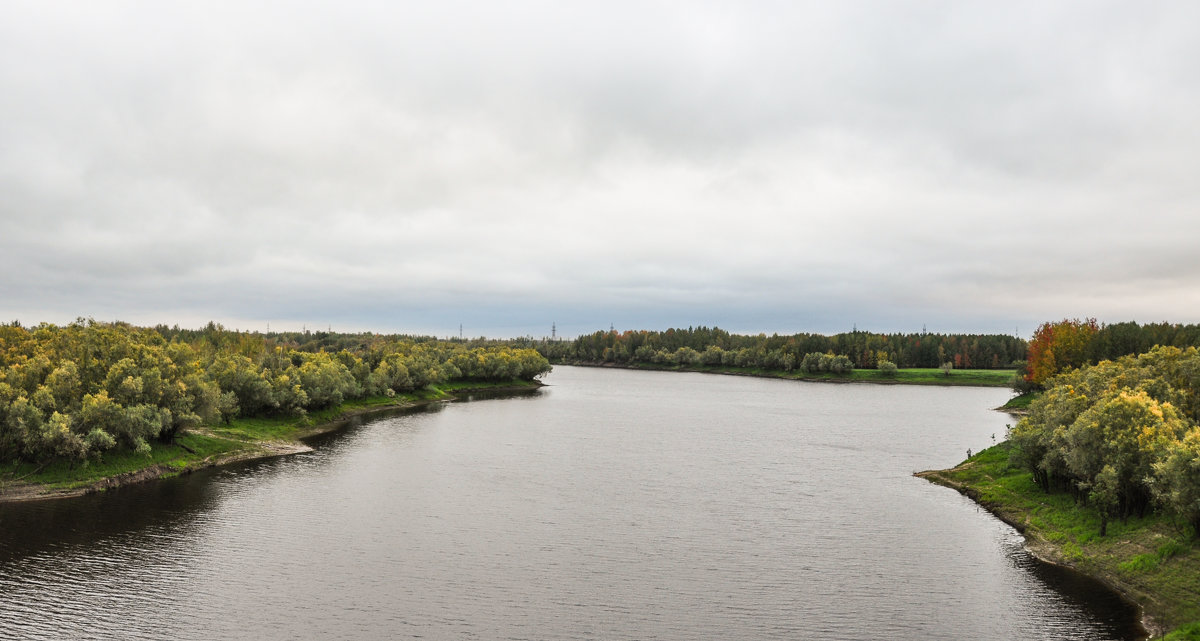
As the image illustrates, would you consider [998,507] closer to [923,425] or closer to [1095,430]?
[1095,430]

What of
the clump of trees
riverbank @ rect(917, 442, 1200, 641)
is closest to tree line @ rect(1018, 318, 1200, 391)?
the clump of trees

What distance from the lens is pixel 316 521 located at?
50.5 m

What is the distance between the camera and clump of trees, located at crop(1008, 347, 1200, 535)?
3666cm

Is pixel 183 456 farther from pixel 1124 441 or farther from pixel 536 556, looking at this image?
pixel 1124 441

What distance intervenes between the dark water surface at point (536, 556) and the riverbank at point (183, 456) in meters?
2.83

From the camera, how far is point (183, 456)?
7062 centimetres

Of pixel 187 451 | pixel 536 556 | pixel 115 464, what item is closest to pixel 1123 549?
pixel 536 556

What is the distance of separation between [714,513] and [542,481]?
18.5 m

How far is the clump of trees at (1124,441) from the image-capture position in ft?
120

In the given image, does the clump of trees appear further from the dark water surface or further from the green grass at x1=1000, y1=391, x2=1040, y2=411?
the green grass at x1=1000, y1=391, x2=1040, y2=411

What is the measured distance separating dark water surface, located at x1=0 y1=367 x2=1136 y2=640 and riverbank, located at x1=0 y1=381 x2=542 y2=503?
2.83 metres

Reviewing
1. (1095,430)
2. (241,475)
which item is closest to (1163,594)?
(1095,430)

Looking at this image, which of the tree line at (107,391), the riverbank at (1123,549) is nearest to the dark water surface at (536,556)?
the riverbank at (1123,549)

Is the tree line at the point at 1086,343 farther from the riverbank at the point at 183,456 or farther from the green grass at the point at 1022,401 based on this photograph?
the riverbank at the point at 183,456
